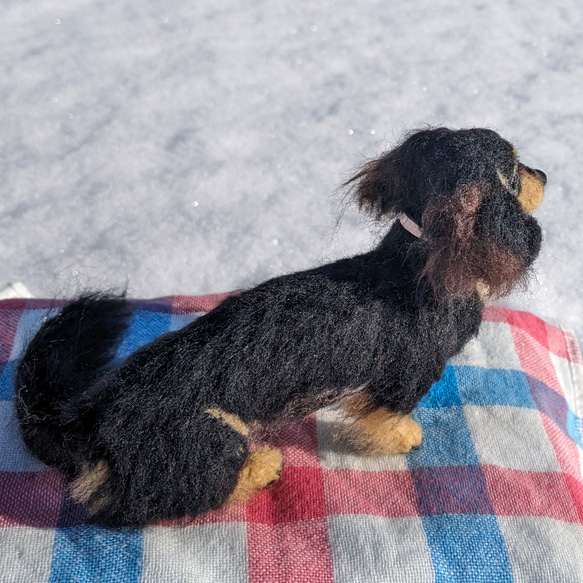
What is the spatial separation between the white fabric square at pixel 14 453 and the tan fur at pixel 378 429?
54 centimetres

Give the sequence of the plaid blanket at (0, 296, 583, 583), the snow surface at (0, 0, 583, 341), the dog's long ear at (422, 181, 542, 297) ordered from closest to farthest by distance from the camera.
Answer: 1. the dog's long ear at (422, 181, 542, 297)
2. the plaid blanket at (0, 296, 583, 583)
3. the snow surface at (0, 0, 583, 341)

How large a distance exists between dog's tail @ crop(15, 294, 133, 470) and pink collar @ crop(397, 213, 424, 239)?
525mm

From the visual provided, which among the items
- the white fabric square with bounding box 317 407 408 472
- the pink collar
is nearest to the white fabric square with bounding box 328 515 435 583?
the white fabric square with bounding box 317 407 408 472

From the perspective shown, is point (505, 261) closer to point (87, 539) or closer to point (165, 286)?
point (87, 539)

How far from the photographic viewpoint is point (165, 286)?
1735 millimetres

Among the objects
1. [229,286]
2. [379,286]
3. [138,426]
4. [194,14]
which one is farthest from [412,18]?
[138,426]

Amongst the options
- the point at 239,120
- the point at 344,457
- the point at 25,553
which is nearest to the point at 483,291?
the point at 344,457

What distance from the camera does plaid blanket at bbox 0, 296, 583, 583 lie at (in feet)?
3.20

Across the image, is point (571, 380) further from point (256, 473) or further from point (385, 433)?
point (256, 473)

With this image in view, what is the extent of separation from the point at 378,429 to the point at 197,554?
350mm

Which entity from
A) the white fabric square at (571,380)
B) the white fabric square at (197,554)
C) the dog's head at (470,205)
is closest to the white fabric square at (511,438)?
the white fabric square at (571,380)

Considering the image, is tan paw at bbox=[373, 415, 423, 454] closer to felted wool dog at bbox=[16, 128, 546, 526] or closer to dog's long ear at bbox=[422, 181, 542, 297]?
felted wool dog at bbox=[16, 128, 546, 526]

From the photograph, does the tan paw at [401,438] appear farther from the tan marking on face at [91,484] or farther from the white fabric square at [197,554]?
the tan marking on face at [91,484]

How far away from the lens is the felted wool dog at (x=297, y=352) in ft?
2.88
